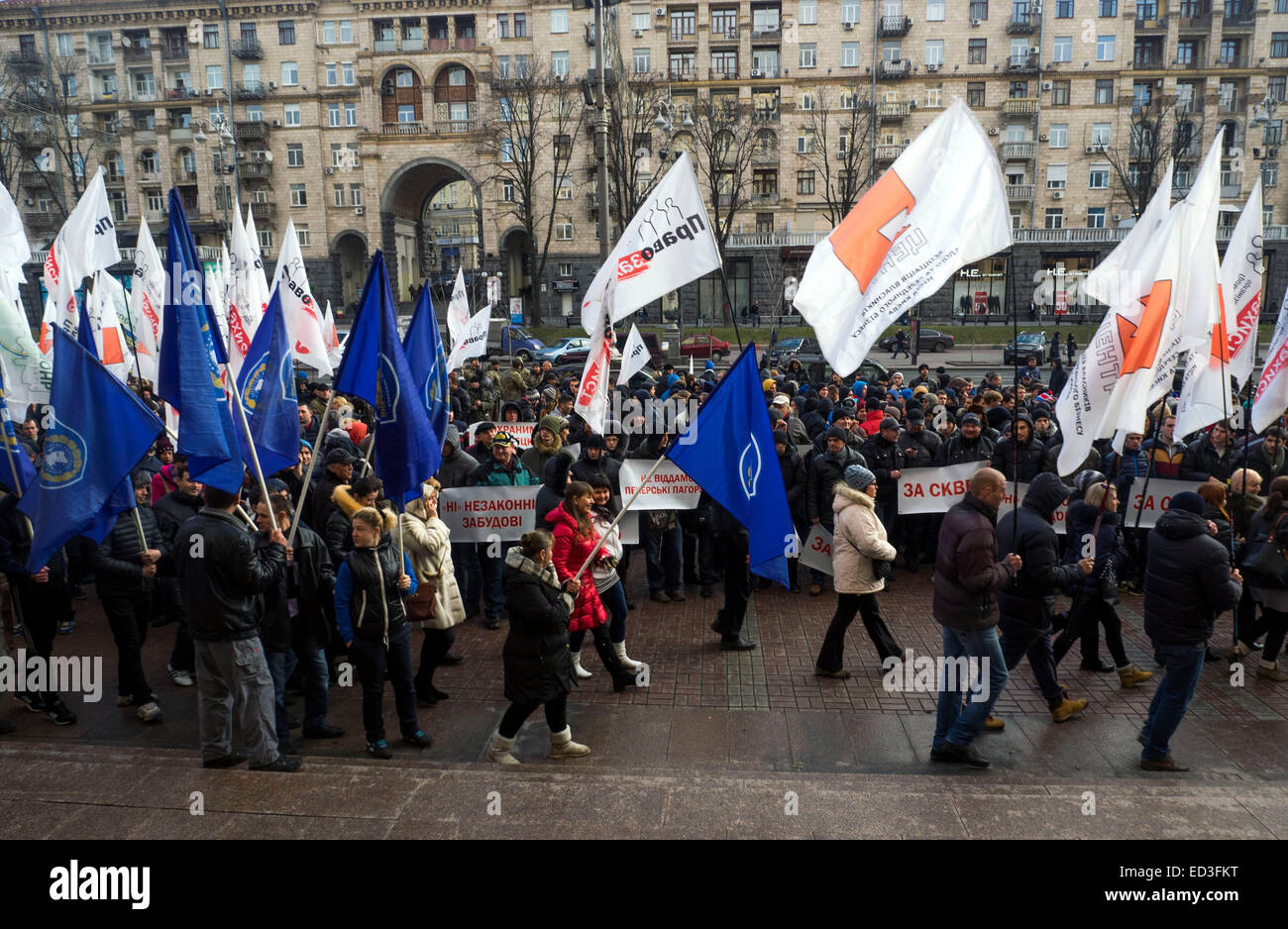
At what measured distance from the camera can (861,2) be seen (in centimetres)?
5444

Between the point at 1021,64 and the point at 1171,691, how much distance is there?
58.5m

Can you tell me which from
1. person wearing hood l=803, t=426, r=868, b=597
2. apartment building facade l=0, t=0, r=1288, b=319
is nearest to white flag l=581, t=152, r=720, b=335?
person wearing hood l=803, t=426, r=868, b=597

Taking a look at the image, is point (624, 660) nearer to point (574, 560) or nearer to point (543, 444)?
point (574, 560)

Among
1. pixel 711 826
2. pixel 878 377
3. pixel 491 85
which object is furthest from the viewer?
pixel 491 85

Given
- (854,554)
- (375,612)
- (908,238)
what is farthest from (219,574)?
(908,238)

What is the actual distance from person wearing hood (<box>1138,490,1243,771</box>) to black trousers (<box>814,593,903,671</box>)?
2.03 meters

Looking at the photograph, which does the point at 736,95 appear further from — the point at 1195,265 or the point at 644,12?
the point at 1195,265

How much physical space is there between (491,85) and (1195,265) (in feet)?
173

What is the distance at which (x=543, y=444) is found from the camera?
28.9ft

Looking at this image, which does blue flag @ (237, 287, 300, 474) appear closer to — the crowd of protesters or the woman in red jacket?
the crowd of protesters

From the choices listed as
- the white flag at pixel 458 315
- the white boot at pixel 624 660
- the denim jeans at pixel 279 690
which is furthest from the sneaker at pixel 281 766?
the white flag at pixel 458 315

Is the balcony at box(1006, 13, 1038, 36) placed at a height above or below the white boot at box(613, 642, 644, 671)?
above

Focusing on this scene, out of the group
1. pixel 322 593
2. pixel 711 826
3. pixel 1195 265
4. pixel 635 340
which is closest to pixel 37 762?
pixel 322 593

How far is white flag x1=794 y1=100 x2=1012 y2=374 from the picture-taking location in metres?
5.68
